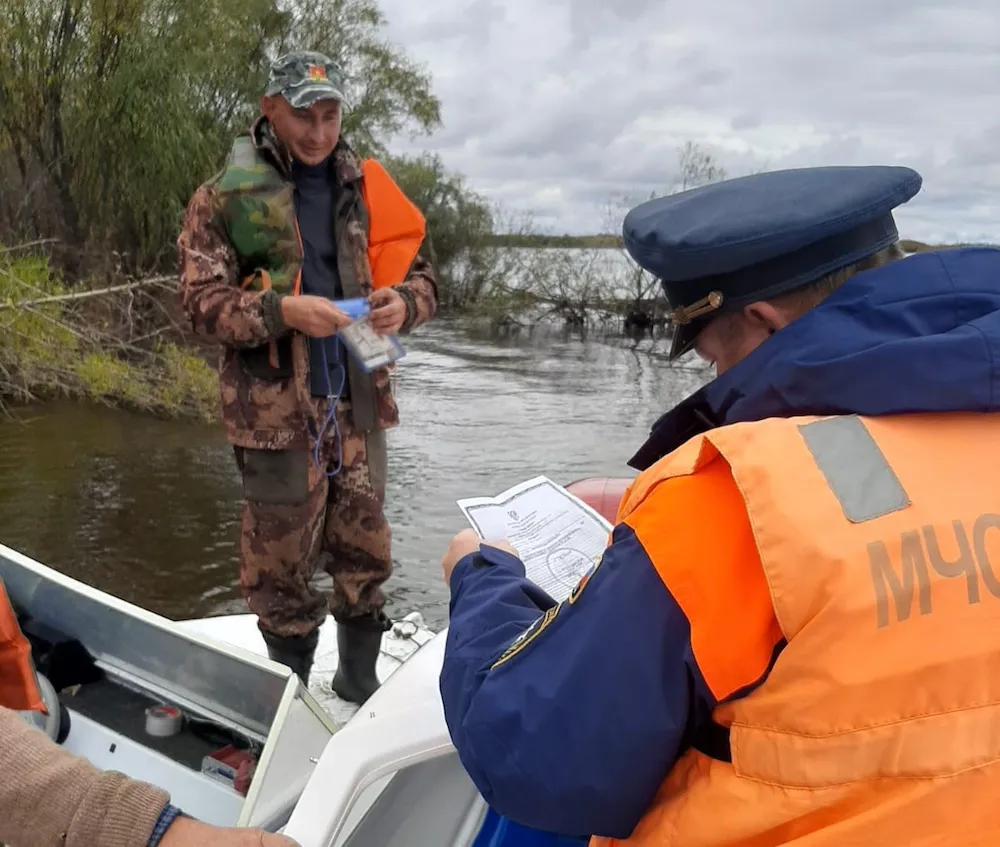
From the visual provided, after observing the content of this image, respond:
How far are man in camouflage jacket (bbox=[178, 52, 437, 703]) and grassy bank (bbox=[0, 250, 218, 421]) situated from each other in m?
4.64

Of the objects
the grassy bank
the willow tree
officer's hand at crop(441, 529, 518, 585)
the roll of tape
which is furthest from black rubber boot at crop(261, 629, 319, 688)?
the willow tree

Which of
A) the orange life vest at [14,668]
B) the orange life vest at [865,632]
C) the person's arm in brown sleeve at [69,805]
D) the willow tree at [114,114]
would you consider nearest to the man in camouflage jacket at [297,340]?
the orange life vest at [14,668]

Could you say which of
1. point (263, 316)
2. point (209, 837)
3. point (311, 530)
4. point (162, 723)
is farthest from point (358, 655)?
point (209, 837)

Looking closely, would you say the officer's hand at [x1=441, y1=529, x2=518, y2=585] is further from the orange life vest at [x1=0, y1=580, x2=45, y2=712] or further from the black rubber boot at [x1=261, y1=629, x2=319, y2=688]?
the black rubber boot at [x1=261, y1=629, x2=319, y2=688]

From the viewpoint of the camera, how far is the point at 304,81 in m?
2.62

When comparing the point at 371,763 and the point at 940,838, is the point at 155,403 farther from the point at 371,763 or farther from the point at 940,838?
the point at 940,838

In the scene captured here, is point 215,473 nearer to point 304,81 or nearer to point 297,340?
point 297,340

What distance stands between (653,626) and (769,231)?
501 millimetres

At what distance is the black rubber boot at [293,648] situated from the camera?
2852mm

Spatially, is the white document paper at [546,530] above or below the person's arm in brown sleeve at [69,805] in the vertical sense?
above

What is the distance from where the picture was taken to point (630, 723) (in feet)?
3.40

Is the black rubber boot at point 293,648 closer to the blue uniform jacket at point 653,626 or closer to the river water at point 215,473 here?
the blue uniform jacket at point 653,626

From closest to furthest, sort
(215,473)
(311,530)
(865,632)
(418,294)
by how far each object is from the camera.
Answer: (865,632), (311,530), (418,294), (215,473)

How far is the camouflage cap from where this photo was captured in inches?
102
